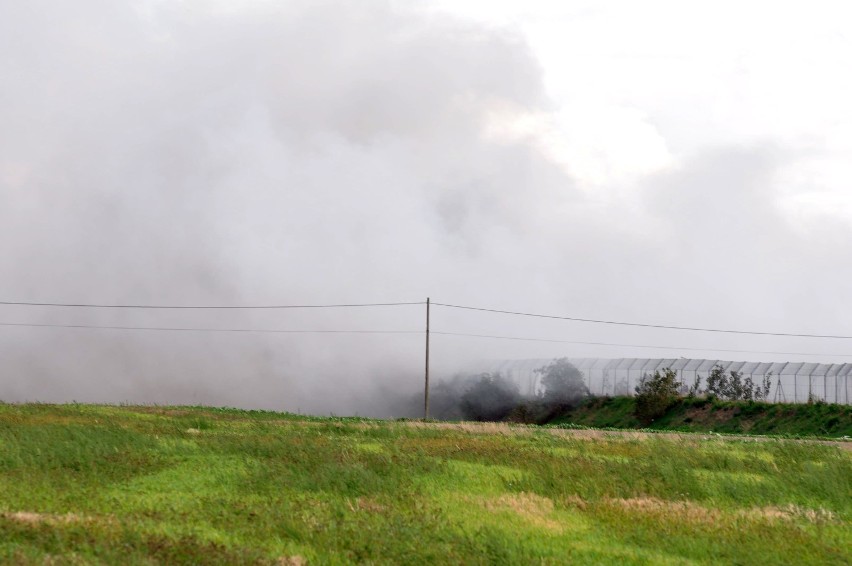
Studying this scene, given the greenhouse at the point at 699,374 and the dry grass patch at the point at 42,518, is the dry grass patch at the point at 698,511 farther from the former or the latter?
the greenhouse at the point at 699,374

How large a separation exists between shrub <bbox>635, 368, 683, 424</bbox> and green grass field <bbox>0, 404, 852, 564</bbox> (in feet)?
177

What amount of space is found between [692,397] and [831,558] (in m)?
A: 74.1

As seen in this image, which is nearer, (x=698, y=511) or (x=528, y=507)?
(x=528, y=507)

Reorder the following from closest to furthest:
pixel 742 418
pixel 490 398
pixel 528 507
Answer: pixel 528 507
pixel 742 418
pixel 490 398

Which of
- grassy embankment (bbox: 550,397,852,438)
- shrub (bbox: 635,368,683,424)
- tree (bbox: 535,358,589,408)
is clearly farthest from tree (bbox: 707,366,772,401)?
tree (bbox: 535,358,589,408)

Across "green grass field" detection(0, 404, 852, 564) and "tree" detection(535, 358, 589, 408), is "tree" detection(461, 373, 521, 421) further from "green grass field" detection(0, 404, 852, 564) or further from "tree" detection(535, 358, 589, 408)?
"green grass field" detection(0, 404, 852, 564)

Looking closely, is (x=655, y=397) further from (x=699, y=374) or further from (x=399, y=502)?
(x=399, y=502)

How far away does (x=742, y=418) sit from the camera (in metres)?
80.5

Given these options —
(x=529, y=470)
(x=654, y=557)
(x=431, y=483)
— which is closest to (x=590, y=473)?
(x=529, y=470)

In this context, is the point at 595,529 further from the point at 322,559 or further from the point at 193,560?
the point at 193,560

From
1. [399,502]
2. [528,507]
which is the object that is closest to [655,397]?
[528,507]

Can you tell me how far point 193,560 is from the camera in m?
15.4

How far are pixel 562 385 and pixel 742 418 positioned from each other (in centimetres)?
2879

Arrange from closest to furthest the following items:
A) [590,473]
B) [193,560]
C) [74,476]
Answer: [193,560], [74,476], [590,473]
